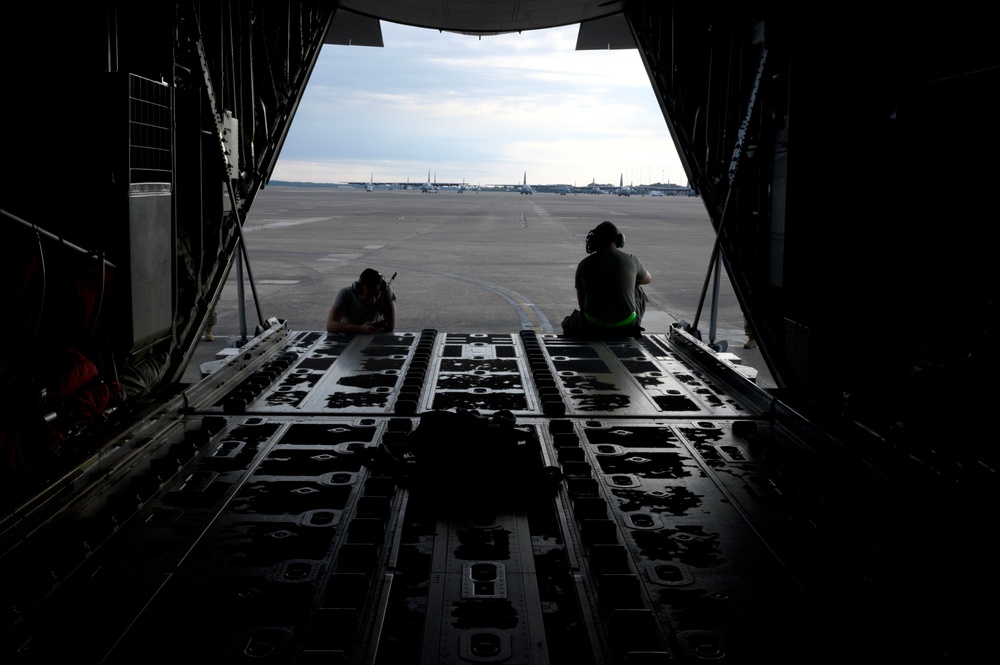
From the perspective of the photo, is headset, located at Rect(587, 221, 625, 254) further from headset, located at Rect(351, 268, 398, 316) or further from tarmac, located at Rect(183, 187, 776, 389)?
headset, located at Rect(351, 268, 398, 316)

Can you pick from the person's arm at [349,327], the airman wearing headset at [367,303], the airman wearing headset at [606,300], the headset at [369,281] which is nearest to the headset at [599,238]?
the airman wearing headset at [606,300]

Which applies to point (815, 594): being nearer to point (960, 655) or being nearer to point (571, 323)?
point (960, 655)

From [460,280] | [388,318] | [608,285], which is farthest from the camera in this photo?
[460,280]

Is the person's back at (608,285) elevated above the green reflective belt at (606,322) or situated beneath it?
elevated above

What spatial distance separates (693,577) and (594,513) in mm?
636

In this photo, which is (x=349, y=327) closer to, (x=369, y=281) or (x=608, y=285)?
(x=369, y=281)

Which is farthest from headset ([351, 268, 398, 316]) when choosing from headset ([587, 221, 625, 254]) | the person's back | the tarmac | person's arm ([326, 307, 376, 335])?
headset ([587, 221, 625, 254])

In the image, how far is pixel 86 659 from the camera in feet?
8.10

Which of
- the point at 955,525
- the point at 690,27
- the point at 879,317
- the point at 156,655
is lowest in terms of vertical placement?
the point at 156,655

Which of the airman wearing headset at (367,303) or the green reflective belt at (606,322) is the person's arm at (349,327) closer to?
the airman wearing headset at (367,303)

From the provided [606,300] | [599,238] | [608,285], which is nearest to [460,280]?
[599,238]

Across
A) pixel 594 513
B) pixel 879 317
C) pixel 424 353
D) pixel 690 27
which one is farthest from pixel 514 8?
pixel 594 513

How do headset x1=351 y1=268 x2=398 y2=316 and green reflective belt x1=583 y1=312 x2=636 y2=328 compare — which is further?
headset x1=351 y1=268 x2=398 y2=316

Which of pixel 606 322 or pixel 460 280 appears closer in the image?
pixel 606 322
